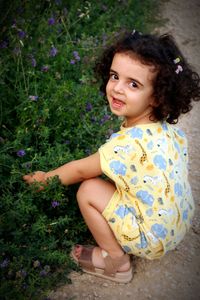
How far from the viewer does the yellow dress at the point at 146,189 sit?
100.0 inches

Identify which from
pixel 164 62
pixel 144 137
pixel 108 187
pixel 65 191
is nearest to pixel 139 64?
pixel 164 62

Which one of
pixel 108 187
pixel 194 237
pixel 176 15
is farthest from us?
pixel 176 15

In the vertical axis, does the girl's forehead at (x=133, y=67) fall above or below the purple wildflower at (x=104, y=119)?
above

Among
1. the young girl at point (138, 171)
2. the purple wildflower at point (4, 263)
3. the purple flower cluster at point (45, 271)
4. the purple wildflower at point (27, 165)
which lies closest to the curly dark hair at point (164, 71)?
the young girl at point (138, 171)

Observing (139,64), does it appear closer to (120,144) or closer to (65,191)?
(120,144)

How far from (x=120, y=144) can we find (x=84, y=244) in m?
0.91

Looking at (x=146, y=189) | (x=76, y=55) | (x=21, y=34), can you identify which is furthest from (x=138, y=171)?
(x=76, y=55)

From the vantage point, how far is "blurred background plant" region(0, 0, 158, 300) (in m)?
2.62

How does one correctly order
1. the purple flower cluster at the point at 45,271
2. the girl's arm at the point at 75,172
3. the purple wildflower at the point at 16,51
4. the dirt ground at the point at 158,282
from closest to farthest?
1. the purple flower cluster at the point at 45,271
2. the girl's arm at the point at 75,172
3. the dirt ground at the point at 158,282
4. the purple wildflower at the point at 16,51

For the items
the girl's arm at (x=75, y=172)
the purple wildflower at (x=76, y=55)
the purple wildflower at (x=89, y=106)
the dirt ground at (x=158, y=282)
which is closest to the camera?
the girl's arm at (x=75, y=172)

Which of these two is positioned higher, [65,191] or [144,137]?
[144,137]

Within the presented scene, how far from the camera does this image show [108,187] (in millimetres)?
Answer: 2727

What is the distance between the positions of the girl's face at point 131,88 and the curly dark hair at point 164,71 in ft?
0.14

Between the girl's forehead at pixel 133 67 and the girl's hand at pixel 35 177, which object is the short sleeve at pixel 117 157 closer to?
the girl's forehead at pixel 133 67
